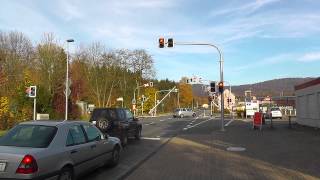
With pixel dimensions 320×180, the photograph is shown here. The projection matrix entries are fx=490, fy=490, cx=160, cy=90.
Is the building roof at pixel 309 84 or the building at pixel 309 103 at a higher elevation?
the building roof at pixel 309 84

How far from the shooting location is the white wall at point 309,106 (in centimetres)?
3143

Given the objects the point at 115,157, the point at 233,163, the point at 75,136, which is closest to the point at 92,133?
the point at 75,136

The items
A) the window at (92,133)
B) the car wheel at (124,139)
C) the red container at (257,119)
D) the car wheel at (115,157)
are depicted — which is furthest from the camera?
the red container at (257,119)

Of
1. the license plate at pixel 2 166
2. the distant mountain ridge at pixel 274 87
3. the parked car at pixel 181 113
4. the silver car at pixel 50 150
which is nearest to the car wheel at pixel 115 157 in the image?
the silver car at pixel 50 150

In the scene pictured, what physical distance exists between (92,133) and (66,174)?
7.32ft

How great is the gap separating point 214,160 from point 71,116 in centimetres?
3643

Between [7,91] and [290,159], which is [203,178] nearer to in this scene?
[290,159]

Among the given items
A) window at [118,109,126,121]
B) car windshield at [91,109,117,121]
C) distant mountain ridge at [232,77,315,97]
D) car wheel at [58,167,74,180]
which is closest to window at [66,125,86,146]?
car wheel at [58,167,74,180]

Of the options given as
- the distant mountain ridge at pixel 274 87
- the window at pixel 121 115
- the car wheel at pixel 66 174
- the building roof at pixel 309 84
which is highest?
the distant mountain ridge at pixel 274 87

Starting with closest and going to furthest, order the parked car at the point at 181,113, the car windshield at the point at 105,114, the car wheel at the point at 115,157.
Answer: the car wheel at the point at 115,157 → the car windshield at the point at 105,114 → the parked car at the point at 181,113

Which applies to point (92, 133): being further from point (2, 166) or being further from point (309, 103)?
point (309, 103)

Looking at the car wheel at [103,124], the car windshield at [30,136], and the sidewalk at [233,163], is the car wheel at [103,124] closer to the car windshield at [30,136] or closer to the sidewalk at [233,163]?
the sidewalk at [233,163]

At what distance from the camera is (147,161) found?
15305mm

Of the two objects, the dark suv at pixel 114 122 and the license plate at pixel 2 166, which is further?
the dark suv at pixel 114 122
